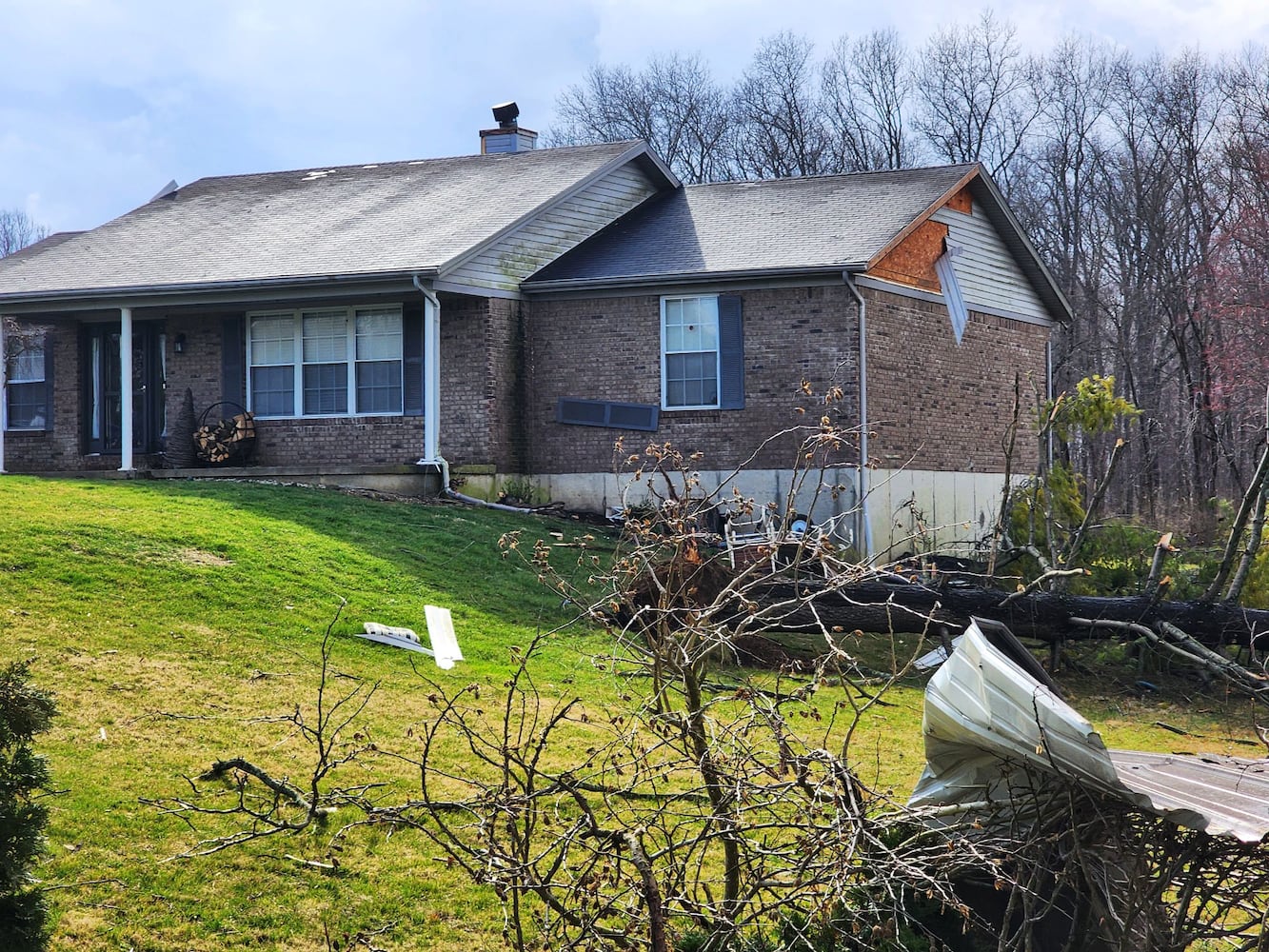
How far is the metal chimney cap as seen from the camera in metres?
26.0

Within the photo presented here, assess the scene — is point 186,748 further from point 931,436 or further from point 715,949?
point 931,436

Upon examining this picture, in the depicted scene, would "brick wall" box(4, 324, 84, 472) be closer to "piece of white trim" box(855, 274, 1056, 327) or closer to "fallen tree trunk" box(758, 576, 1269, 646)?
"piece of white trim" box(855, 274, 1056, 327)

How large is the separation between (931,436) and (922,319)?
5.46ft

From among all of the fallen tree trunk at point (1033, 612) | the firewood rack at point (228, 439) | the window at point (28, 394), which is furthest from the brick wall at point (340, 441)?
the fallen tree trunk at point (1033, 612)

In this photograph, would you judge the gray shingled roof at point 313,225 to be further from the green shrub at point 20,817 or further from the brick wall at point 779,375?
the green shrub at point 20,817

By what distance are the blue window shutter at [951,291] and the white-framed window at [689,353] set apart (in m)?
3.82

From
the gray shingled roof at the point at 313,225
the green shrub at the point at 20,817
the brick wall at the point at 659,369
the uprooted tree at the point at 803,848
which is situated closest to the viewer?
the uprooted tree at the point at 803,848

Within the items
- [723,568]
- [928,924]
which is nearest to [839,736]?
[723,568]

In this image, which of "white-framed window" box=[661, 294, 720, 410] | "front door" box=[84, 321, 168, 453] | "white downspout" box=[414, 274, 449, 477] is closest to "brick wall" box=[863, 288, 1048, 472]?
"white-framed window" box=[661, 294, 720, 410]

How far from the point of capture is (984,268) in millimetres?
22438

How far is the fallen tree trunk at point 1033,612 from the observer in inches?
504

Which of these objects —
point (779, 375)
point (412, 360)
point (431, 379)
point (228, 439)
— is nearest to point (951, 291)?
point (779, 375)

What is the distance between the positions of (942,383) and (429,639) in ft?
36.9

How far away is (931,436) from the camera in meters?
20.7
